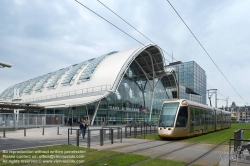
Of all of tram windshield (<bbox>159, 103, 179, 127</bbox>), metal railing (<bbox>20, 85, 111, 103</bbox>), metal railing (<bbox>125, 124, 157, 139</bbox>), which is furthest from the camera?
metal railing (<bbox>20, 85, 111, 103</bbox>)

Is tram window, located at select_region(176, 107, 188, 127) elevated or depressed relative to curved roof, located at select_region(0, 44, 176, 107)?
depressed

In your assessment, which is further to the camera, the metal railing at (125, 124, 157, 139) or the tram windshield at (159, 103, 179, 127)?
the metal railing at (125, 124, 157, 139)

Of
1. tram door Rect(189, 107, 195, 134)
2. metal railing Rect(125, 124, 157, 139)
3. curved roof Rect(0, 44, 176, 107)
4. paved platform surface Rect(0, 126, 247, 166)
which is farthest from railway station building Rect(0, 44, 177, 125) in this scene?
paved platform surface Rect(0, 126, 247, 166)

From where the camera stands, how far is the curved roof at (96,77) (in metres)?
42.4

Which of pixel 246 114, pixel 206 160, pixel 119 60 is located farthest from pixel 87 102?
pixel 246 114

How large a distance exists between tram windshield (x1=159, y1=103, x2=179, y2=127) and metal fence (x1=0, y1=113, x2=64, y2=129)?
12.7m

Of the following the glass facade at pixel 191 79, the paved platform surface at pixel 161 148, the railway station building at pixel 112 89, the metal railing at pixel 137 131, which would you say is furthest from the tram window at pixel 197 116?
the glass facade at pixel 191 79

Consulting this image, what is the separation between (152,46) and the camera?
49156 mm

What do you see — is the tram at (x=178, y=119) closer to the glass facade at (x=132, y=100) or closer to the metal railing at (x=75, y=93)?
the glass facade at (x=132, y=100)

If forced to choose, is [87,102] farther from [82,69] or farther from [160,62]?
[160,62]

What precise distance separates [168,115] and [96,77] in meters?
28.3

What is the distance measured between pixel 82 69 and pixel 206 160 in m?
45.4

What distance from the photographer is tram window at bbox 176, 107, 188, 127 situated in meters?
18.4

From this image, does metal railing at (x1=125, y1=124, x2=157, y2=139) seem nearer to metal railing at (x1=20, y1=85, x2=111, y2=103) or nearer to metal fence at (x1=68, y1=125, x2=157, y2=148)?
metal fence at (x1=68, y1=125, x2=157, y2=148)
